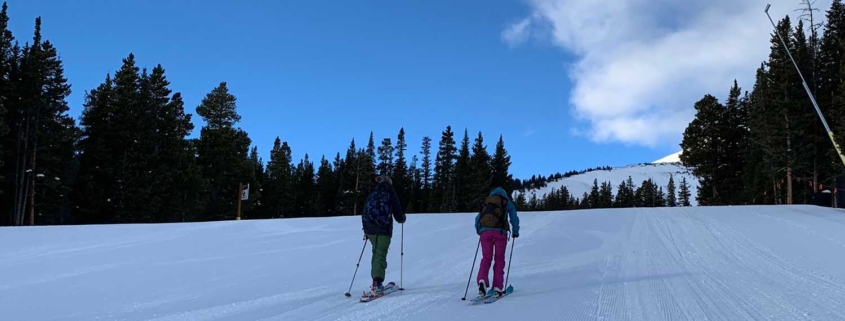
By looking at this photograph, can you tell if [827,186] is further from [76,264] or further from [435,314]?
[76,264]

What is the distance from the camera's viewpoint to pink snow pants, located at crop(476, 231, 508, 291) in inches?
283

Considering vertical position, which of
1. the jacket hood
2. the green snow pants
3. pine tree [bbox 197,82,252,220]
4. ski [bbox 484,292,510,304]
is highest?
pine tree [bbox 197,82,252,220]

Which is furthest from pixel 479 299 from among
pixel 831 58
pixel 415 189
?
pixel 415 189

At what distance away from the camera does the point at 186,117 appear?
50.0 m

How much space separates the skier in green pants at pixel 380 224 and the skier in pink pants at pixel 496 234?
1319 millimetres

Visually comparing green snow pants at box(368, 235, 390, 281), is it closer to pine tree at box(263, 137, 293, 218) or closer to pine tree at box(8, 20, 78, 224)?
pine tree at box(8, 20, 78, 224)

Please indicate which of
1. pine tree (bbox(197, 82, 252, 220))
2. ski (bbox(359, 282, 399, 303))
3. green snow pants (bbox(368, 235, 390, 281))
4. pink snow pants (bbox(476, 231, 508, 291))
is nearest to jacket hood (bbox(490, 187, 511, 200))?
pink snow pants (bbox(476, 231, 508, 291))

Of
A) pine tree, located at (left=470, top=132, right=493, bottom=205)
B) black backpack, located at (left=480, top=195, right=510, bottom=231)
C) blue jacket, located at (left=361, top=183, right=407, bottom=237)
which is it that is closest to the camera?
black backpack, located at (left=480, top=195, right=510, bottom=231)

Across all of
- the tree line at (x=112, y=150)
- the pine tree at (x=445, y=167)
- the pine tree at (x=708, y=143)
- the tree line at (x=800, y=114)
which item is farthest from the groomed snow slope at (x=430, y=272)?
the pine tree at (x=445, y=167)

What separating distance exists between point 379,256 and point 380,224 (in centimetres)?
49

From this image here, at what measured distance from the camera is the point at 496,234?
24.0 feet

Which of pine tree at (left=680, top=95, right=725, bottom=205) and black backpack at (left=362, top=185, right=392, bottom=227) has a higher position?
pine tree at (left=680, top=95, right=725, bottom=205)

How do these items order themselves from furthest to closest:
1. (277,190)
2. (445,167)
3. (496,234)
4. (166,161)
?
1. (445,167)
2. (277,190)
3. (166,161)
4. (496,234)

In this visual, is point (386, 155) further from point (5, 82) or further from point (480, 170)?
point (5, 82)
